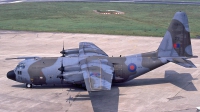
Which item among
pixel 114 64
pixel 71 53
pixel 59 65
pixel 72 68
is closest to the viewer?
pixel 72 68

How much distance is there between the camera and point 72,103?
35188 millimetres

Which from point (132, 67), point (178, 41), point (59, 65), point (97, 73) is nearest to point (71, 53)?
point (59, 65)

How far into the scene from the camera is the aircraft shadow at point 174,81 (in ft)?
132

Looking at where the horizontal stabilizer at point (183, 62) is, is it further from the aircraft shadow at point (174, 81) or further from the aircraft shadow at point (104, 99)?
the aircraft shadow at point (104, 99)

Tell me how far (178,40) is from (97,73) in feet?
35.8

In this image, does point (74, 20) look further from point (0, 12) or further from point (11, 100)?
point (11, 100)

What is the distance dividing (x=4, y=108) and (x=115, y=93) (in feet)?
36.5

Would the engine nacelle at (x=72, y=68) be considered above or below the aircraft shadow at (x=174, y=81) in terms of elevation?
above

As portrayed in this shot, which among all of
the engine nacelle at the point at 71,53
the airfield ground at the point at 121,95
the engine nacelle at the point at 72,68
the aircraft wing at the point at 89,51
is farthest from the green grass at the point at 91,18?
the engine nacelle at the point at 72,68

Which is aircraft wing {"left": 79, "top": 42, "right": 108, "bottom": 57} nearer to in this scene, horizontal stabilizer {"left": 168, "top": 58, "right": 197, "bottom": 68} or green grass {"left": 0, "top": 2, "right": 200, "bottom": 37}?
horizontal stabilizer {"left": 168, "top": 58, "right": 197, "bottom": 68}

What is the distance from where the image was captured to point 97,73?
3512cm

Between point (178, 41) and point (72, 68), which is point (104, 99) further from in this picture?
point (178, 41)

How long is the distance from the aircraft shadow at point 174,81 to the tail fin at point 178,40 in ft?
10.1

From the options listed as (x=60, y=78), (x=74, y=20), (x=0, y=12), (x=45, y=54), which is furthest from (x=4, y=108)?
(x=0, y=12)
